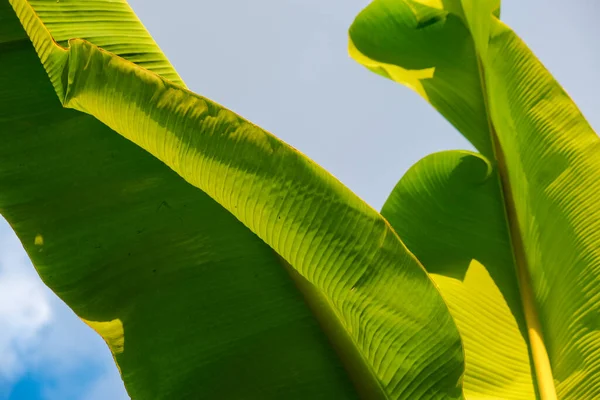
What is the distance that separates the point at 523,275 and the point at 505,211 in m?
0.16

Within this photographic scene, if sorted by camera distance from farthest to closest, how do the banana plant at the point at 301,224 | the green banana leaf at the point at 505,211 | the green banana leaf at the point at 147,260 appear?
the green banana leaf at the point at 505,211, the green banana leaf at the point at 147,260, the banana plant at the point at 301,224

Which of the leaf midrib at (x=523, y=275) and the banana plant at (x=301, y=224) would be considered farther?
the leaf midrib at (x=523, y=275)

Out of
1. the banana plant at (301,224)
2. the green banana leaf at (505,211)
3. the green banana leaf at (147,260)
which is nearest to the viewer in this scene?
the banana plant at (301,224)

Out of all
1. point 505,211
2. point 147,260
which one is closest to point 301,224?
point 147,260

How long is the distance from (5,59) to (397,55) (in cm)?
99

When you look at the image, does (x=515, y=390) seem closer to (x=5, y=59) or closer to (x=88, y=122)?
(x=88, y=122)

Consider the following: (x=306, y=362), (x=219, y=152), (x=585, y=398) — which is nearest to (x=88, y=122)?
(x=219, y=152)

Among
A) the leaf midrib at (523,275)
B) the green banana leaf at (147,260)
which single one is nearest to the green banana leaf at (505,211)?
the leaf midrib at (523,275)

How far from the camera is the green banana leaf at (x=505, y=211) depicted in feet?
4.07

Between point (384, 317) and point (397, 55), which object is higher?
point (397, 55)

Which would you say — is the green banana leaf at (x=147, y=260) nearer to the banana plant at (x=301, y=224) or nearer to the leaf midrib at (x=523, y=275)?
the banana plant at (x=301, y=224)

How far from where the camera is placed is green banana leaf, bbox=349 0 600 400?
4.07ft

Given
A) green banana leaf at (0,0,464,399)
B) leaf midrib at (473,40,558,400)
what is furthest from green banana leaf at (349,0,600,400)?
green banana leaf at (0,0,464,399)

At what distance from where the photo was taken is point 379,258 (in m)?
0.80
